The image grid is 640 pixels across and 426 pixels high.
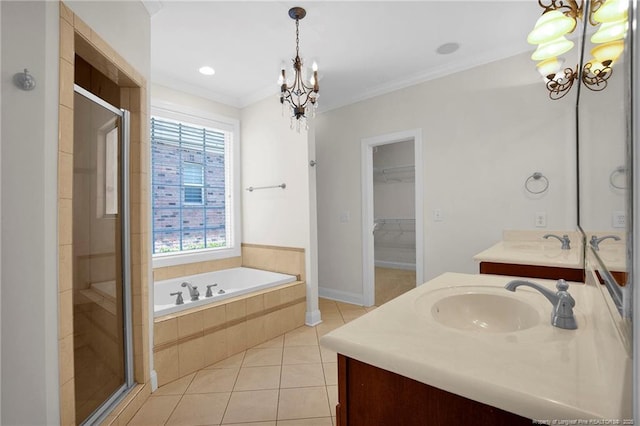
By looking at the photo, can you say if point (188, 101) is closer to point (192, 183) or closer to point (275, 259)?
point (192, 183)

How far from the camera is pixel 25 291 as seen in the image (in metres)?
1.14

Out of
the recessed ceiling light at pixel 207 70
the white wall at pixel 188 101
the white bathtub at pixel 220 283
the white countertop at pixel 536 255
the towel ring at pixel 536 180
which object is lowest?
the white bathtub at pixel 220 283

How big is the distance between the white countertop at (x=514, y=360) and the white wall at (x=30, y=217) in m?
1.17

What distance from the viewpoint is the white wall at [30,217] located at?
1104 millimetres

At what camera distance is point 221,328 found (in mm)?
2395

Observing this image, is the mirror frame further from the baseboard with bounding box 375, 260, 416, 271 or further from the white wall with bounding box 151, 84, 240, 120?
the baseboard with bounding box 375, 260, 416, 271

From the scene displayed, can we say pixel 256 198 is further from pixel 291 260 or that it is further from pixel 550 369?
pixel 550 369

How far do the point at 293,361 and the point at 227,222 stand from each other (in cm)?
193

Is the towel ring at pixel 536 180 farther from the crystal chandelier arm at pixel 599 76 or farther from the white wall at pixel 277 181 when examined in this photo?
the white wall at pixel 277 181

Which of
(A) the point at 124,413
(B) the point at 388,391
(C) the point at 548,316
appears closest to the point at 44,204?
(A) the point at 124,413

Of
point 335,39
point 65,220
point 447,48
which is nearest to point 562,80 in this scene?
point 447,48

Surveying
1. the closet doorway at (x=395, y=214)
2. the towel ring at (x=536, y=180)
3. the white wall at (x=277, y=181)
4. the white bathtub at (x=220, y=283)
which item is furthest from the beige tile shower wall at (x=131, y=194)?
the closet doorway at (x=395, y=214)

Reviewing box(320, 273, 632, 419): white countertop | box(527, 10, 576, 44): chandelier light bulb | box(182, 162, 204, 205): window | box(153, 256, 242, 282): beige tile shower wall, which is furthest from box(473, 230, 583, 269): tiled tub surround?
box(182, 162, 204, 205): window

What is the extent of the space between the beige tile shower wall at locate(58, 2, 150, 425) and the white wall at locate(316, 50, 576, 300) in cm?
233
